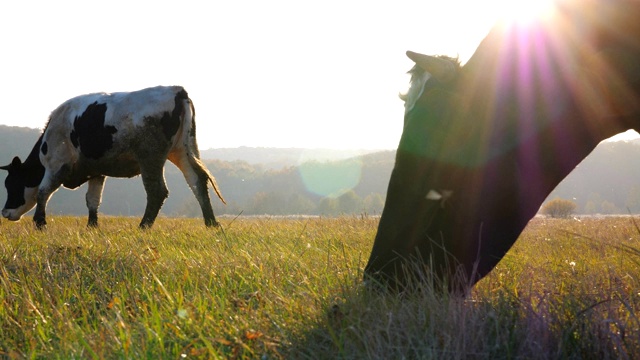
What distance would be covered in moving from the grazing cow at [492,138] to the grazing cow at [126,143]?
8013 millimetres

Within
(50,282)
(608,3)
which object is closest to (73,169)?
(50,282)

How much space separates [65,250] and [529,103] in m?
4.18

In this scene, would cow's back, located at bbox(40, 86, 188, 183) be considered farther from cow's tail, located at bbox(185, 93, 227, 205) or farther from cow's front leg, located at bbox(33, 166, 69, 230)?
cow's tail, located at bbox(185, 93, 227, 205)

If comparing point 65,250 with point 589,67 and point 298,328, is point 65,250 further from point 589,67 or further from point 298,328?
point 589,67

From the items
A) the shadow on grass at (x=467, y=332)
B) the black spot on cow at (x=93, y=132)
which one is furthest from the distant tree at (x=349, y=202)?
the shadow on grass at (x=467, y=332)

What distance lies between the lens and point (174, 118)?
11.1 m

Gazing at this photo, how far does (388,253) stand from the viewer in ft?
9.96

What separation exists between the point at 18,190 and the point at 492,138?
42.8 ft

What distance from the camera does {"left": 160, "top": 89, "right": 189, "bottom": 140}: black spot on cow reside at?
11.0 metres

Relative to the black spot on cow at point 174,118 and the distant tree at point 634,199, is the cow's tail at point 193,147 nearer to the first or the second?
the black spot on cow at point 174,118

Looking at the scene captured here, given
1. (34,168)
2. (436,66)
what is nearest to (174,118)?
(34,168)

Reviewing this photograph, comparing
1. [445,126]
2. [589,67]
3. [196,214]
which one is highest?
[589,67]

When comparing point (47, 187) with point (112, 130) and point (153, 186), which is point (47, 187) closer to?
point (112, 130)

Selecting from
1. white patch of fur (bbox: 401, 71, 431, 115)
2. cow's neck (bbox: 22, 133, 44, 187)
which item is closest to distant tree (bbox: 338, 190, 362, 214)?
cow's neck (bbox: 22, 133, 44, 187)
